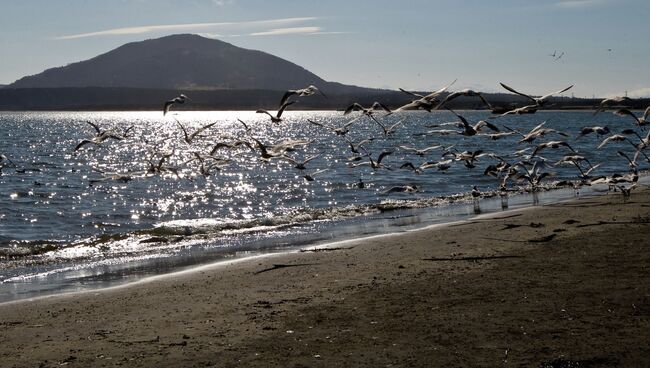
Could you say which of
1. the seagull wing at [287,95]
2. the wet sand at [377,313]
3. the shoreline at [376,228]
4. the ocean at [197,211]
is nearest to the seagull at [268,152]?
the ocean at [197,211]

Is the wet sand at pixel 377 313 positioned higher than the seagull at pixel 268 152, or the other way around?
the seagull at pixel 268 152

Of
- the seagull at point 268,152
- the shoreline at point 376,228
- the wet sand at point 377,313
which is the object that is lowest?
the shoreline at point 376,228

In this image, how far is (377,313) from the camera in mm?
11883

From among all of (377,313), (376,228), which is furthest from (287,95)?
(377,313)

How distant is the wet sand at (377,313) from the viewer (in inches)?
393

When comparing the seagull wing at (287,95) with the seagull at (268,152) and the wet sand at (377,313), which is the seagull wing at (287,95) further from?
the wet sand at (377,313)

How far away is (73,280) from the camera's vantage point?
712 inches

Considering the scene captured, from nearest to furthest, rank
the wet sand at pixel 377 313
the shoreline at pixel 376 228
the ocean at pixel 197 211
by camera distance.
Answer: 1. the wet sand at pixel 377 313
2. the shoreline at pixel 376 228
3. the ocean at pixel 197 211

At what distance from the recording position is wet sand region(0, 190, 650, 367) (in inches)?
393

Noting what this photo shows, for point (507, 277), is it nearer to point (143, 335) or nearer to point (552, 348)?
point (552, 348)

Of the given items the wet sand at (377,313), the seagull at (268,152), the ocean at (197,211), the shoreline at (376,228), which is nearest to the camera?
the wet sand at (377,313)

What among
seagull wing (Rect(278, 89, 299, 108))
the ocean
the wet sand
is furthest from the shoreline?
seagull wing (Rect(278, 89, 299, 108))

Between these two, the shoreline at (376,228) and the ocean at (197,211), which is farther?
the ocean at (197,211)

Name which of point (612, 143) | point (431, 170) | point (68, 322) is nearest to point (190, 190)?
point (431, 170)
